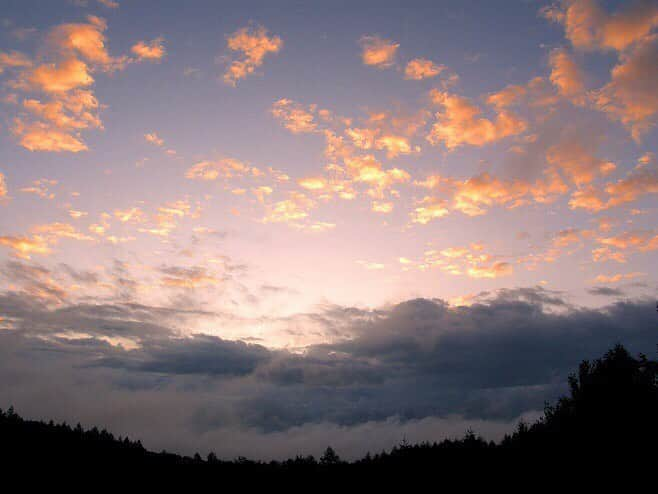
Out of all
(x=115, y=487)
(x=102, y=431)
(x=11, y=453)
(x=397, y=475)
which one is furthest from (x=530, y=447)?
(x=102, y=431)

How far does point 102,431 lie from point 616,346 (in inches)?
7072

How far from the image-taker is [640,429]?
76.6 meters

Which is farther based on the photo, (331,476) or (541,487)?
(331,476)

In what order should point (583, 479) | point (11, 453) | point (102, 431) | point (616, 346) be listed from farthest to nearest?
1. point (102, 431)
2. point (11, 453)
3. point (616, 346)
4. point (583, 479)

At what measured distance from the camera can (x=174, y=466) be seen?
166 m

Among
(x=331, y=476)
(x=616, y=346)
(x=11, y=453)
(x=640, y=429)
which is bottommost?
(x=331, y=476)

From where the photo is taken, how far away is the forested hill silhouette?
264 feet

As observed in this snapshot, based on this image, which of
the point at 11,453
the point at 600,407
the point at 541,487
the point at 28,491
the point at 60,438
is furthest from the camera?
the point at 60,438

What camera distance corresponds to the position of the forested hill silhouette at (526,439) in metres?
80.5

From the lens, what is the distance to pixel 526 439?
112 m

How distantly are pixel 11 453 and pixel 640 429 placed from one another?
160399 mm

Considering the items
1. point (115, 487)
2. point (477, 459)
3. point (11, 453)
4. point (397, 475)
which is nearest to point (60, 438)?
point (11, 453)

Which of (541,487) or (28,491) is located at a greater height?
(541,487)

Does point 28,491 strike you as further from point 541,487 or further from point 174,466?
point 541,487
